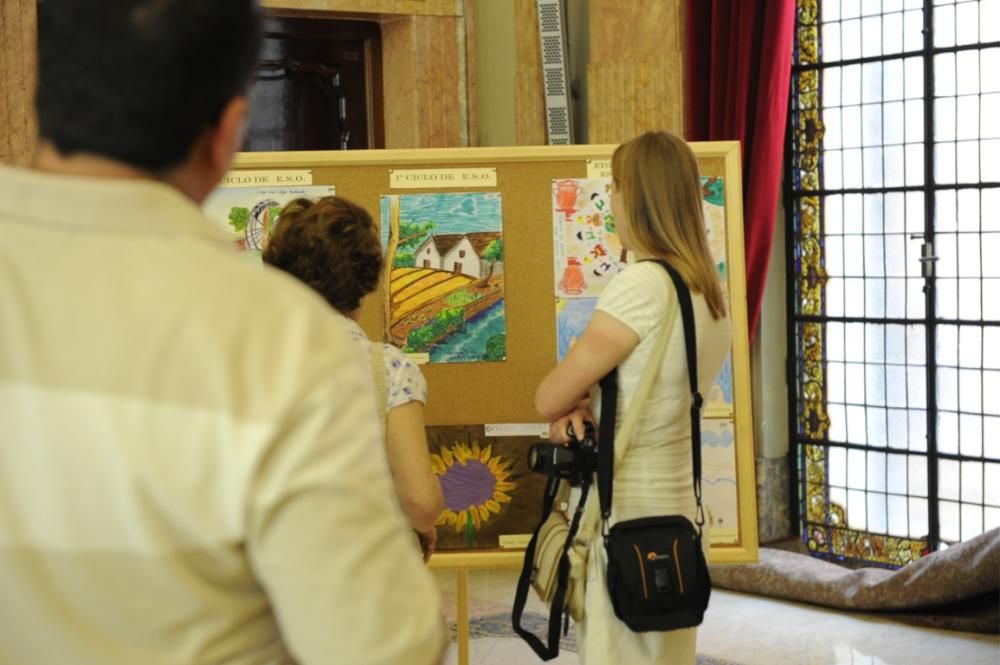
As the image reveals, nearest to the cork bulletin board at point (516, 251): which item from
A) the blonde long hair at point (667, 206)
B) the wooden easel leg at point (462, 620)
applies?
the wooden easel leg at point (462, 620)

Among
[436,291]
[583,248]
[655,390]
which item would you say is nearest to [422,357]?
[436,291]

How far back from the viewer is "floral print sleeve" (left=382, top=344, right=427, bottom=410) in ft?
7.70

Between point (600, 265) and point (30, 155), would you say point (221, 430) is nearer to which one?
point (600, 265)

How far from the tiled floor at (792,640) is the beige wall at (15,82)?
8.79 feet

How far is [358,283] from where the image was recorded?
235 centimetres

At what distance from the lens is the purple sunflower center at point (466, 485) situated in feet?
12.2

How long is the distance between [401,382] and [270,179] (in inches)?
62.5

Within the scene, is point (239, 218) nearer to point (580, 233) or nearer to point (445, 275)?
point (445, 275)

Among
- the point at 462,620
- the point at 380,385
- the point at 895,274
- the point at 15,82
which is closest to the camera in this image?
the point at 380,385

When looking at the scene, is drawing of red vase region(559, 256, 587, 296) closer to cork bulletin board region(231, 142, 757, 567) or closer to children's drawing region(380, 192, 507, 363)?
cork bulletin board region(231, 142, 757, 567)

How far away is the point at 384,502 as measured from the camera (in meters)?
1.00

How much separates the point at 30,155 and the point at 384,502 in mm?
4894

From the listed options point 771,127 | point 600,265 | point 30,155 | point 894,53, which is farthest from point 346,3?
point 600,265

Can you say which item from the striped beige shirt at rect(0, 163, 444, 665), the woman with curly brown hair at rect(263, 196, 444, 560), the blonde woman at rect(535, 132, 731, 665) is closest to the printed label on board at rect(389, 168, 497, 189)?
the blonde woman at rect(535, 132, 731, 665)
